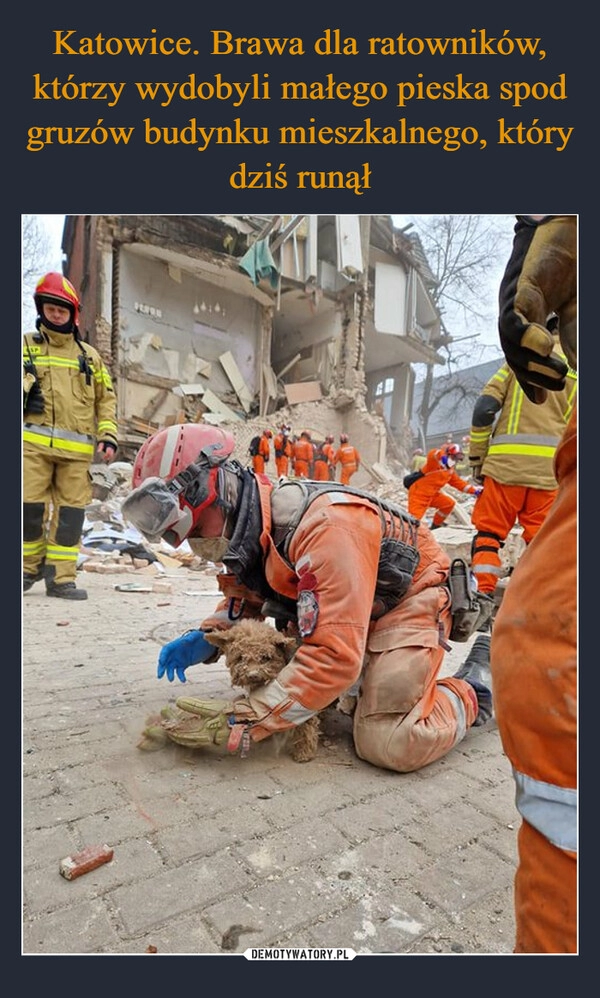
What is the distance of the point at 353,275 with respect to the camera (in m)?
15.4

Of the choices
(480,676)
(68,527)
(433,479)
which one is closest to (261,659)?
(480,676)

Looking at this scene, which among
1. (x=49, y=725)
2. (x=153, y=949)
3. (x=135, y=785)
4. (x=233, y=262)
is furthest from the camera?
(x=233, y=262)

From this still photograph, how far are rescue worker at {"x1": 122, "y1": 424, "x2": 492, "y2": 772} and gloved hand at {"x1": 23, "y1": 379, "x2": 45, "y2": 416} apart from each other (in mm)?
2668

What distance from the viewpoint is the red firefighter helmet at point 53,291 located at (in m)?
3.92

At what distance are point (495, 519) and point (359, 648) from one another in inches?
88.8

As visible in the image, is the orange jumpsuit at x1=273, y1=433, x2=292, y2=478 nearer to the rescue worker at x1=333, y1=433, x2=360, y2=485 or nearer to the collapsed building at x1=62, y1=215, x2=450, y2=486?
the collapsed building at x1=62, y1=215, x2=450, y2=486

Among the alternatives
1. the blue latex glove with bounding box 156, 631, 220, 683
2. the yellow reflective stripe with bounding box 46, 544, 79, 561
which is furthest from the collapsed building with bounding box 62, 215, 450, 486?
the blue latex glove with bounding box 156, 631, 220, 683

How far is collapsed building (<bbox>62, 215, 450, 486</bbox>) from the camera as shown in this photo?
13.2 m

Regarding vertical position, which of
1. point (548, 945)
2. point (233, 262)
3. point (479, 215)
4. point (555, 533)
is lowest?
point (548, 945)

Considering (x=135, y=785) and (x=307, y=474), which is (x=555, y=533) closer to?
(x=135, y=785)

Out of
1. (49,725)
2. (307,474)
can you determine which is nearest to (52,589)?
(49,725)

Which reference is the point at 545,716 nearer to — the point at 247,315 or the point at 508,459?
the point at 508,459

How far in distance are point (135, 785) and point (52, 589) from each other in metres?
3.29

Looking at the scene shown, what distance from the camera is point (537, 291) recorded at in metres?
0.91
